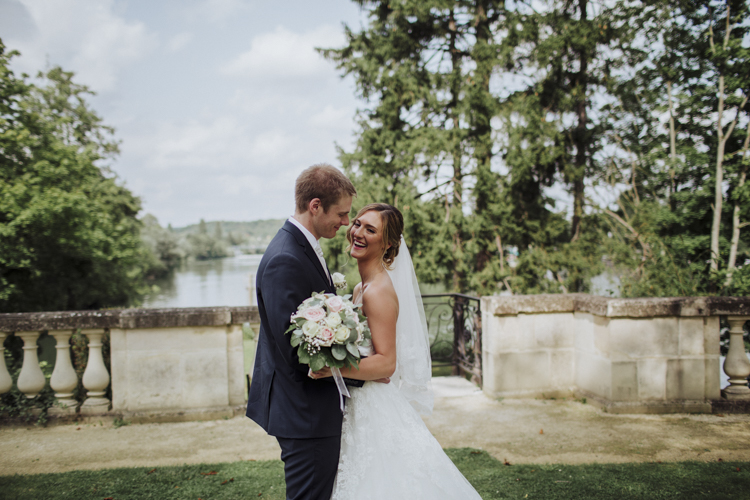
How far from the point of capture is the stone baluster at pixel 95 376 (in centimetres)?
462

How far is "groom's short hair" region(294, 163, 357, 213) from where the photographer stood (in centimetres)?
203

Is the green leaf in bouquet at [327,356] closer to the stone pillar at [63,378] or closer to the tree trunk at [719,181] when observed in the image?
the stone pillar at [63,378]

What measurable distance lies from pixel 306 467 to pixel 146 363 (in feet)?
11.5

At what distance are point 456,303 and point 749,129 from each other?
778 cm

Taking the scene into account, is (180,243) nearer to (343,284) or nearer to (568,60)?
(568,60)

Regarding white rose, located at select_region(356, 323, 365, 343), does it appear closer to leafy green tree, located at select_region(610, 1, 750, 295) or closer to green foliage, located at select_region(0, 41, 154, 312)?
leafy green tree, located at select_region(610, 1, 750, 295)

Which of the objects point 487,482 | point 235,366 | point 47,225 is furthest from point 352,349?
point 47,225

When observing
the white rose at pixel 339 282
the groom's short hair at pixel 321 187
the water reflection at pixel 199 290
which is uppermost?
the groom's short hair at pixel 321 187

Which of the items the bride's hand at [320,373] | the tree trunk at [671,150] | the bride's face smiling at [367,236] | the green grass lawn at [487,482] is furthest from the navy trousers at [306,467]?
the tree trunk at [671,150]

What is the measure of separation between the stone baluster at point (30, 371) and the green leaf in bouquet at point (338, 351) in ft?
13.9

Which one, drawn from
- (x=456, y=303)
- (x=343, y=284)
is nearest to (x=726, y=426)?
(x=456, y=303)

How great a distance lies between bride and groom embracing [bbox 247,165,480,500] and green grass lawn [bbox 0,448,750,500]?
1373 mm

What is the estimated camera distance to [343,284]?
8.46ft

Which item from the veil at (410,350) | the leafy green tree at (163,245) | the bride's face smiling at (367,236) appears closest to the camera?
the bride's face smiling at (367,236)
